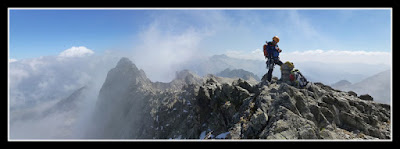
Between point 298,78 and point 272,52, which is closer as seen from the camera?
point 298,78

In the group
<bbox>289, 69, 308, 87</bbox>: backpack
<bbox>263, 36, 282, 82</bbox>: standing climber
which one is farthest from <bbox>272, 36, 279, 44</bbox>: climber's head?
<bbox>289, 69, 308, 87</bbox>: backpack

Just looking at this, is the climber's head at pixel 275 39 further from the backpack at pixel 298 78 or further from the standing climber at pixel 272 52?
the backpack at pixel 298 78

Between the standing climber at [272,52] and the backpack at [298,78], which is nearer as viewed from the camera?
the backpack at [298,78]

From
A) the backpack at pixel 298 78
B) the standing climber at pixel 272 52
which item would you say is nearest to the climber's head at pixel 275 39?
the standing climber at pixel 272 52

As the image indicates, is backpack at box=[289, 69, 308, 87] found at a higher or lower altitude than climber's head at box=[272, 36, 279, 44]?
lower

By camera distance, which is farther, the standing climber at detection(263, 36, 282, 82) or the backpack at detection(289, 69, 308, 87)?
the standing climber at detection(263, 36, 282, 82)

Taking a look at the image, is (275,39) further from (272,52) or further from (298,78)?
(298,78)

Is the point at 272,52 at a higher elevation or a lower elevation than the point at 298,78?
higher

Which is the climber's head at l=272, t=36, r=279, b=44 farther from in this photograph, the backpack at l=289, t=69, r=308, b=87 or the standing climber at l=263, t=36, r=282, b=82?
the backpack at l=289, t=69, r=308, b=87

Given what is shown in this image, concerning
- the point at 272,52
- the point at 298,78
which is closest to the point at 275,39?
the point at 272,52
